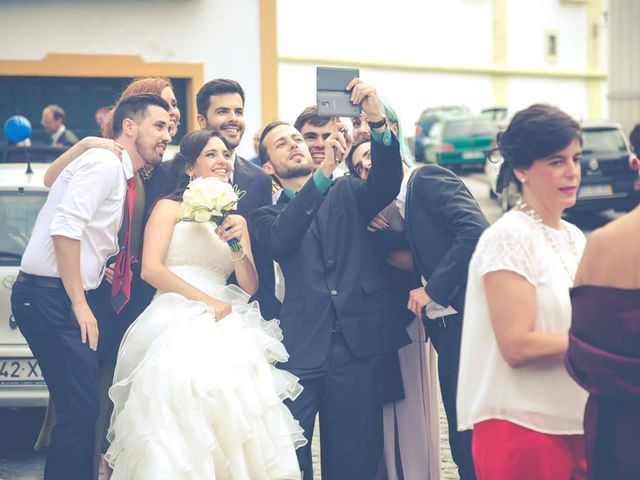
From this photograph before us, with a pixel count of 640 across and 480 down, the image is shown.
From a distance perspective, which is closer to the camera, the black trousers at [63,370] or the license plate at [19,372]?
the black trousers at [63,370]

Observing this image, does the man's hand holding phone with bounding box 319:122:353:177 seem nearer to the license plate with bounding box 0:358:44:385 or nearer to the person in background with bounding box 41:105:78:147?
the license plate with bounding box 0:358:44:385

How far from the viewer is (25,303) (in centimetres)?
580

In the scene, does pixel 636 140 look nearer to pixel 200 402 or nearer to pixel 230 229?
pixel 200 402

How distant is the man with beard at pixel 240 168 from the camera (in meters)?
6.20

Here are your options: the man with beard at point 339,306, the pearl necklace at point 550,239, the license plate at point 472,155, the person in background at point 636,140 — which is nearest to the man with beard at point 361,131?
the man with beard at point 339,306

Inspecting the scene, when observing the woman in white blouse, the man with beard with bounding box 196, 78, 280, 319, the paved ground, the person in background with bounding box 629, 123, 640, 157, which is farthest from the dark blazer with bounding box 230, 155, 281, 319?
the person in background with bounding box 629, 123, 640, 157

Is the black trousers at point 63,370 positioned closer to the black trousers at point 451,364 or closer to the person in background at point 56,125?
the black trousers at point 451,364

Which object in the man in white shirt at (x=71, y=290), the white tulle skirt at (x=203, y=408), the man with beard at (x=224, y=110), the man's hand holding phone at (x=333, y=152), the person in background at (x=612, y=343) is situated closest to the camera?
the person in background at (x=612, y=343)

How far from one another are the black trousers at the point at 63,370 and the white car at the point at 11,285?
1.27 meters

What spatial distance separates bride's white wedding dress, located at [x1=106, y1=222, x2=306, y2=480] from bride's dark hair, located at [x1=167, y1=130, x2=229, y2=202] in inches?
29.7

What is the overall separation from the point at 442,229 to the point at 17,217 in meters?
3.17

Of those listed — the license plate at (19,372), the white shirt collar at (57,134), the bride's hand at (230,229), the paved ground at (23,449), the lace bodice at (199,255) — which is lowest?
the paved ground at (23,449)

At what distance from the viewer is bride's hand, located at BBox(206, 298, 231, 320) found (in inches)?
229

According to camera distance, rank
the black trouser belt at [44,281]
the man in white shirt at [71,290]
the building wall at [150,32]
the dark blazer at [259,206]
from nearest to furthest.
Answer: the man in white shirt at [71,290] < the black trouser belt at [44,281] < the dark blazer at [259,206] < the building wall at [150,32]
